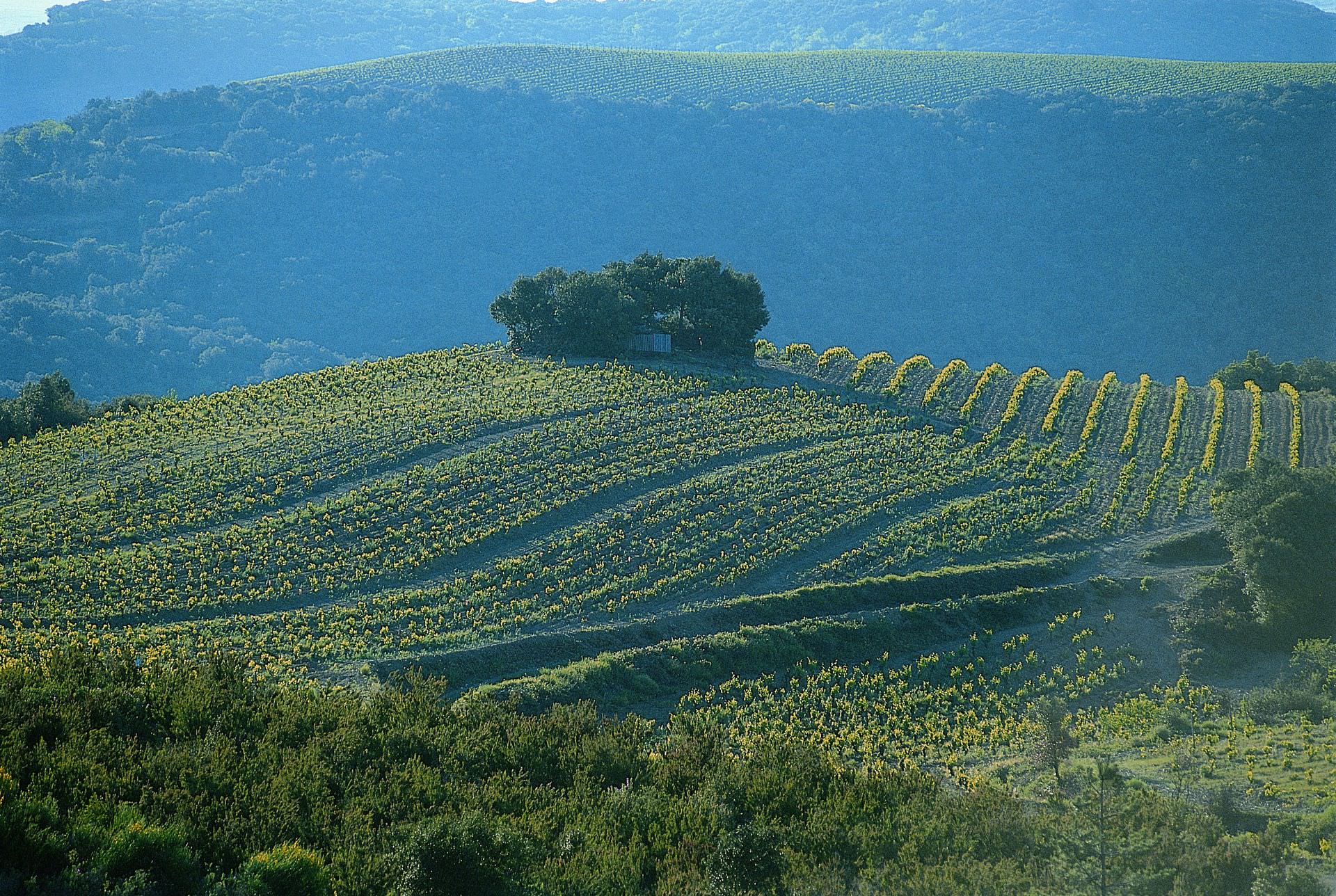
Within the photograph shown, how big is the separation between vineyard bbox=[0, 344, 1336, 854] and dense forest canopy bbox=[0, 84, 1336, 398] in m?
73.8

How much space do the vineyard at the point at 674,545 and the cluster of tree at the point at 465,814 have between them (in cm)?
395

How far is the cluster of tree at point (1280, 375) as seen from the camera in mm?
58125

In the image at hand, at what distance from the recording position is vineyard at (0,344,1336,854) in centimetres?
2703

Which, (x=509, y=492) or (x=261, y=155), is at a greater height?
(x=261, y=155)

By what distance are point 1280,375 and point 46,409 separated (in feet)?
194

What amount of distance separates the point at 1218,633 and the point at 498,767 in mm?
21448

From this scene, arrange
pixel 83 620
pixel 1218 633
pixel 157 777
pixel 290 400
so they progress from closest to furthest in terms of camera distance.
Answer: pixel 157 777
pixel 83 620
pixel 1218 633
pixel 290 400

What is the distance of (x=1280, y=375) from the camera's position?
59469 millimetres

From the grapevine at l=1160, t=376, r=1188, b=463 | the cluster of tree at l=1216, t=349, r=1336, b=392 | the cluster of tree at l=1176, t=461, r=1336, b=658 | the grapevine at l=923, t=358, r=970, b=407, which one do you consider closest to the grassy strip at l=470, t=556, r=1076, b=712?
the cluster of tree at l=1176, t=461, r=1336, b=658

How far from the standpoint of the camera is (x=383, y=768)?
18.3 metres

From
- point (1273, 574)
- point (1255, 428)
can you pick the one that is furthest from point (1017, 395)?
point (1273, 574)

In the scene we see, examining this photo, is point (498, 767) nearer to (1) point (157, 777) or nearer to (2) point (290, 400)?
(1) point (157, 777)

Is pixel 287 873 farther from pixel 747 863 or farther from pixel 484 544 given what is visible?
pixel 484 544

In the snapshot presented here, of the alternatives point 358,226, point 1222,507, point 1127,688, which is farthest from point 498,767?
point 358,226
